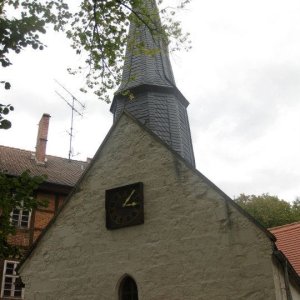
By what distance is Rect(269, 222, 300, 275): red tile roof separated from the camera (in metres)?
12.1

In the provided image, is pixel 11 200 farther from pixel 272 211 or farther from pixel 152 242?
pixel 272 211

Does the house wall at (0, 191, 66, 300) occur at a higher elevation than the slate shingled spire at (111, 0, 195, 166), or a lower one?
lower

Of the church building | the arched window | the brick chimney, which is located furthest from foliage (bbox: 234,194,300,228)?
the arched window

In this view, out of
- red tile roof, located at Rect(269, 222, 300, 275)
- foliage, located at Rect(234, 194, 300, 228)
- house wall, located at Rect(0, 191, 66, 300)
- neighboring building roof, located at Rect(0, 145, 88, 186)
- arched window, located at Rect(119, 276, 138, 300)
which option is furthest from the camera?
foliage, located at Rect(234, 194, 300, 228)

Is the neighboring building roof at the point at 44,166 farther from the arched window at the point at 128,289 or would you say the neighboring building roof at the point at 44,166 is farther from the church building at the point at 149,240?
the arched window at the point at 128,289

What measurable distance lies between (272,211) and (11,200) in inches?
963

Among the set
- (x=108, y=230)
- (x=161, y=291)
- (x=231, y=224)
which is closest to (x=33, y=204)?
(x=108, y=230)

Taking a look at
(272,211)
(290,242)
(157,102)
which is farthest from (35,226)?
(272,211)

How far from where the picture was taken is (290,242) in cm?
1311

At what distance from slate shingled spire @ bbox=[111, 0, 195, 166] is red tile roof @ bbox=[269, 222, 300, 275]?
11.6 ft

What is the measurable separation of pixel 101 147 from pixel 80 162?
1581 cm

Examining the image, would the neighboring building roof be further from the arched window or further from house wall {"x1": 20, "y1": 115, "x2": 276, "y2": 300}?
the arched window

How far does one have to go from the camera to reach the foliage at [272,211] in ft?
95.8

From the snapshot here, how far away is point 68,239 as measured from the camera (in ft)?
33.1
